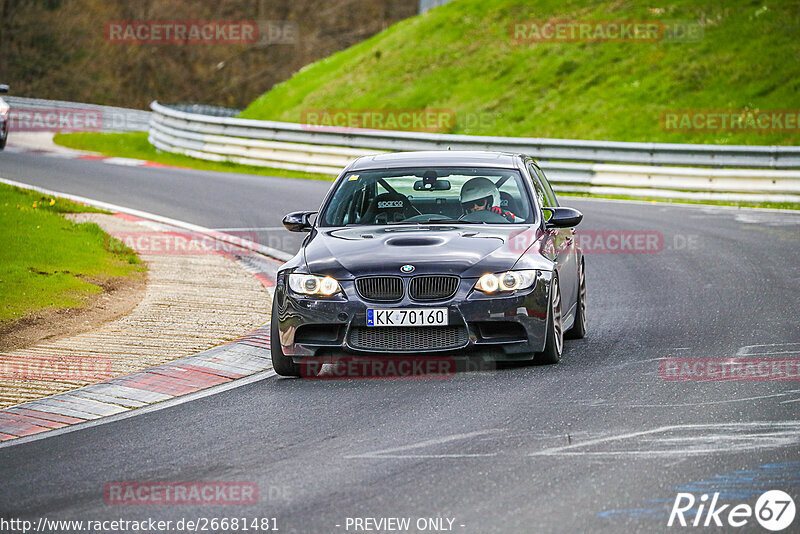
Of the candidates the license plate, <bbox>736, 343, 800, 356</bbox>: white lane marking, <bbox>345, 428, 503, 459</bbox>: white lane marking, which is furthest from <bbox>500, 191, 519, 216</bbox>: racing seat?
<bbox>345, 428, 503, 459</bbox>: white lane marking

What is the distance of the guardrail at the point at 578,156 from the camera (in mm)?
22344

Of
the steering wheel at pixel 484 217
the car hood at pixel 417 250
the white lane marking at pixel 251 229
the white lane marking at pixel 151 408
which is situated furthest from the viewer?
the white lane marking at pixel 251 229

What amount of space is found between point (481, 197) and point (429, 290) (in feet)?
5.28

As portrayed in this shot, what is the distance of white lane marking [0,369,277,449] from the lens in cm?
736

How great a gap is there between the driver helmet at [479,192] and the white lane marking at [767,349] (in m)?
2.24

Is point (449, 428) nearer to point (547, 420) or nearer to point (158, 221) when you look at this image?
point (547, 420)

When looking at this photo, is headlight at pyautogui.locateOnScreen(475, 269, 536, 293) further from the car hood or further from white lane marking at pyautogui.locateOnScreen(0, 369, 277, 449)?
white lane marking at pyautogui.locateOnScreen(0, 369, 277, 449)

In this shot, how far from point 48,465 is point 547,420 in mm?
2846

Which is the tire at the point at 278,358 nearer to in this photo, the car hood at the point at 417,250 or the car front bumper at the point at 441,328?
the car front bumper at the point at 441,328

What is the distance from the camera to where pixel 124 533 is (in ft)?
17.8

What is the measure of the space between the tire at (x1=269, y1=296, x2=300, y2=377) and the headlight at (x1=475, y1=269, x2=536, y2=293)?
1472mm

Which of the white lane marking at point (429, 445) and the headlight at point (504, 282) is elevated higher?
the headlight at point (504, 282)

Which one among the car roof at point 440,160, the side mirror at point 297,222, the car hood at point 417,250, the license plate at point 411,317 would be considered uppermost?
the car roof at point 440,160
